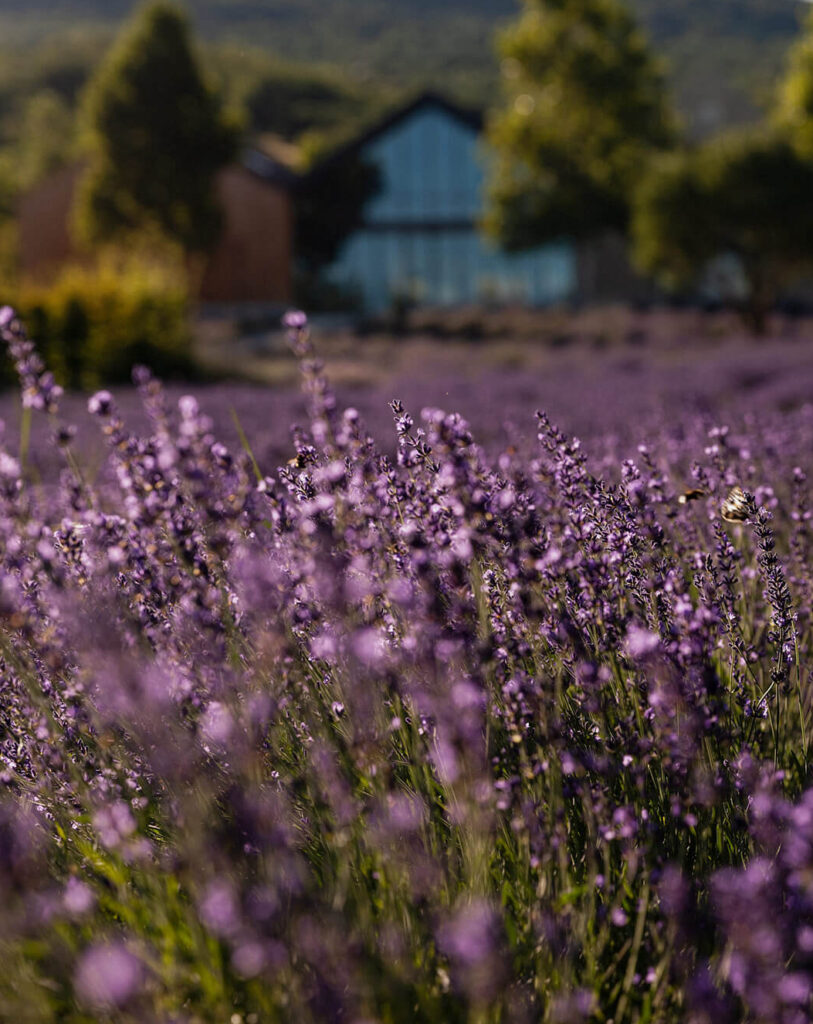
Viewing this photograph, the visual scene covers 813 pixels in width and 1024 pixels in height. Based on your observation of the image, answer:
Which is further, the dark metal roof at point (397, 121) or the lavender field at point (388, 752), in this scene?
the dark metal roof at point (397, 121)

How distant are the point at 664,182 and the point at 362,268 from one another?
14537 mm

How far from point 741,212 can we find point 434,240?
15409 millimetres

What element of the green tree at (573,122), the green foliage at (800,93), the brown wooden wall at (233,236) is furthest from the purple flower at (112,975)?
the brown wooden wall at (233,236)

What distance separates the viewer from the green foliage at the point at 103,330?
43.2 ft

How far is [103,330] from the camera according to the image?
1334 centimetres

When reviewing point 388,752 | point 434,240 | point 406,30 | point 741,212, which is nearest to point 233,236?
point 434,240

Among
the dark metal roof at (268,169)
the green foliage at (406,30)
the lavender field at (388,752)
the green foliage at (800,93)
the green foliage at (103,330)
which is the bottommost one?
the green foliage at (103,330)

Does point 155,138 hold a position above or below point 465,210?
above

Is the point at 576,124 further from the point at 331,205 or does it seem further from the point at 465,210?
the point at 331,205

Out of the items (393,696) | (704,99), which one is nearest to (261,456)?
(393,696)

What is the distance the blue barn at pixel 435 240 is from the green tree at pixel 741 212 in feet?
41.4

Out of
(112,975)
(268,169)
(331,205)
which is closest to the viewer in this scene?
(112,975)

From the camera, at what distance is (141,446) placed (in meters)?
2.06

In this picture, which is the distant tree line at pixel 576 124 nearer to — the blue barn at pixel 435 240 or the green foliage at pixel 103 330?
the blue barn at pixel 435 240
